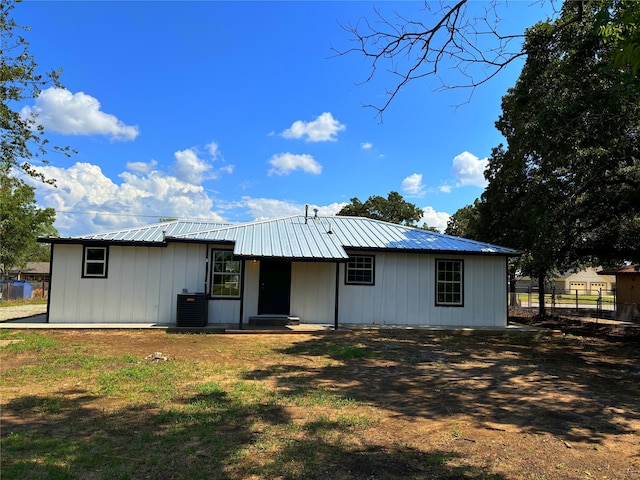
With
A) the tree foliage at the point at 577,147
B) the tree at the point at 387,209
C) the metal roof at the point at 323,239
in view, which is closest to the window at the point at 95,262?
the metal roof at the point at 323,239

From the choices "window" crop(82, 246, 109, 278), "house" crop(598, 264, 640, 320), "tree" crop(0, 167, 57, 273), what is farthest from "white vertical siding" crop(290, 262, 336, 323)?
"tree" crop(0, 167, 57, 273)

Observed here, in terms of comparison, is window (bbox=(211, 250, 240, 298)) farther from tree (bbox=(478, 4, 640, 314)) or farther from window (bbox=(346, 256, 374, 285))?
tree (bbox=(478, 4, 640, 314))

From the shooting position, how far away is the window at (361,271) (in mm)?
14133

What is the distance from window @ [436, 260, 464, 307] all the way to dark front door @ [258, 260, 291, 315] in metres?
5.07

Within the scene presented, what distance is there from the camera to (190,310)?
1247cm

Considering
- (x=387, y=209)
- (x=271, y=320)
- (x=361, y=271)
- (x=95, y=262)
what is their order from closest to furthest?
1. (x=95, y=262)
2. (x=271, y=320)
3. (x=361, y=271)
4. (x=387, y=209)

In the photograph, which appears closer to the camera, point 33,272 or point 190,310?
point 190,310

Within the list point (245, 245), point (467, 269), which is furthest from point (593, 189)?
point (245, 245)

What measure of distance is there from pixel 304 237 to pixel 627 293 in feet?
60.4

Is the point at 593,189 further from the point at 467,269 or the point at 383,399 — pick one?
the point at 383,399

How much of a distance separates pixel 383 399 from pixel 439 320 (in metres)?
9.01

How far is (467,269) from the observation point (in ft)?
47.7

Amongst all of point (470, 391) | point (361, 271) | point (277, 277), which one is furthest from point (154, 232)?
point (470, 391)

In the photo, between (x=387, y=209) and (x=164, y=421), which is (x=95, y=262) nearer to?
(x=164, y=421)
